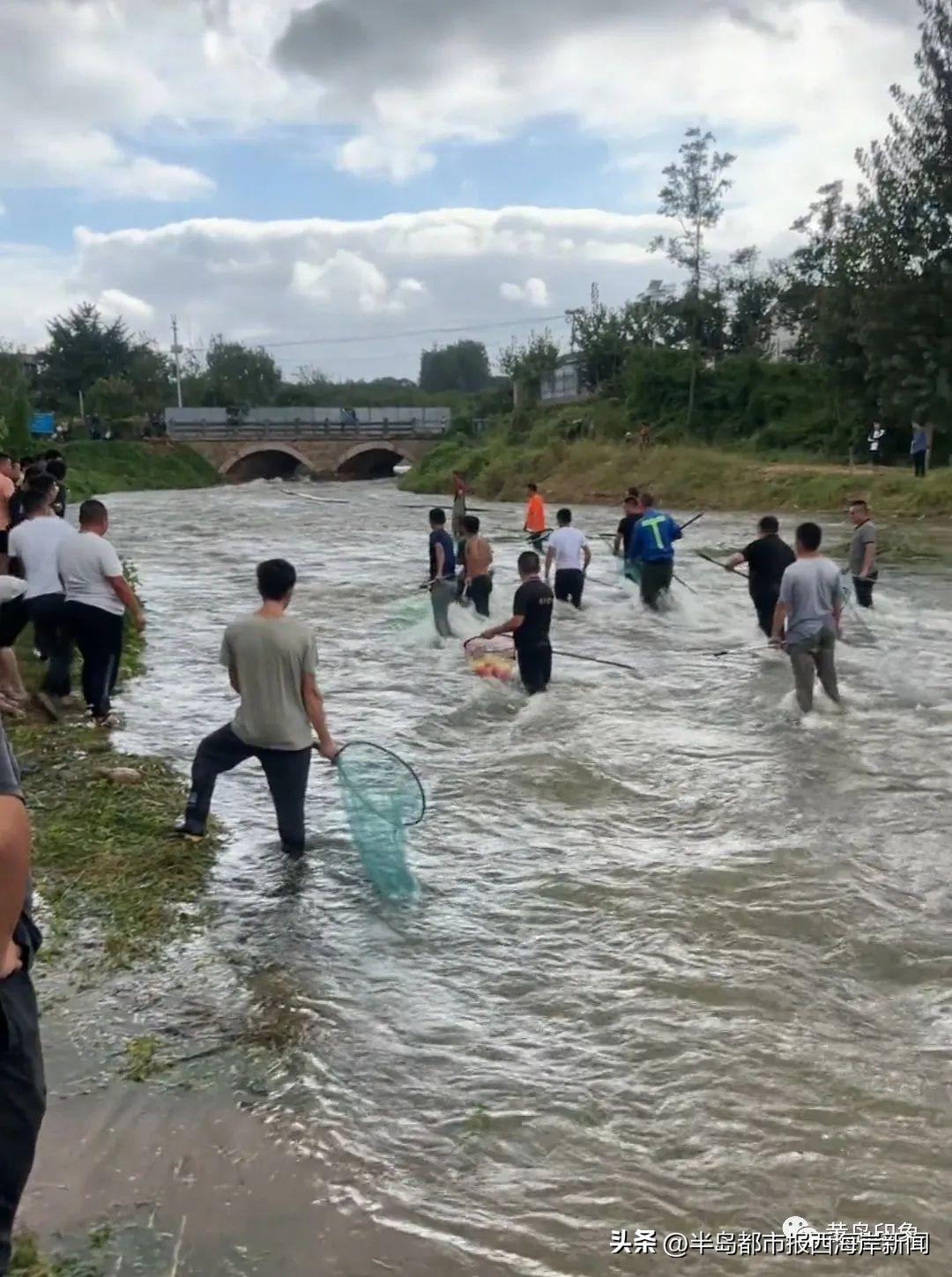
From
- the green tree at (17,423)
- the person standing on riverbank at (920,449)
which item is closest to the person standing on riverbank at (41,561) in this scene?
the green tree at (17,423)

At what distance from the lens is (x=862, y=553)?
15273 mm

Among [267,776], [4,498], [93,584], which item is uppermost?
[4,498]

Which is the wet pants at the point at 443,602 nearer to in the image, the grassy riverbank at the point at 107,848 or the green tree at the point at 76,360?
the grassy riverbank at the point at 107,848

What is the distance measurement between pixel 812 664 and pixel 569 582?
652cm

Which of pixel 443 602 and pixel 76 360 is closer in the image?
pixel 443 602

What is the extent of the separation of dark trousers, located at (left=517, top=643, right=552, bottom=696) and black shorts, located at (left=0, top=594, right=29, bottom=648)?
14.7 feet

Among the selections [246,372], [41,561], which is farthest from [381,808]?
[246,372]

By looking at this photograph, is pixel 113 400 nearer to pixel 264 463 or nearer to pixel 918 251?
pixel 264 463

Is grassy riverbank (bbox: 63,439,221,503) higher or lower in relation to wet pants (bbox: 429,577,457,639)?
higher

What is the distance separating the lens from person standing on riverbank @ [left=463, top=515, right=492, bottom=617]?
14.9 metres

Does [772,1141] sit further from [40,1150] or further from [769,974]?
[40,1150]

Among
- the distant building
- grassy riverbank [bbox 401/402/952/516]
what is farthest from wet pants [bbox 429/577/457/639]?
the distant building

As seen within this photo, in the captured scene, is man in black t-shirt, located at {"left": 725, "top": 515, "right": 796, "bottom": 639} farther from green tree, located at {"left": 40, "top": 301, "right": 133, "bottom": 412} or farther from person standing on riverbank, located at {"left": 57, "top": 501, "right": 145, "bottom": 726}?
green tree, located at {"left": 40, "top": 301, "right": 133, "bottom": 412}

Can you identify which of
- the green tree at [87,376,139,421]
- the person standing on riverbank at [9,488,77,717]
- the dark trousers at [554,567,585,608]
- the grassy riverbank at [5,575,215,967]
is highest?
the green tree at [87,376,139,421]
